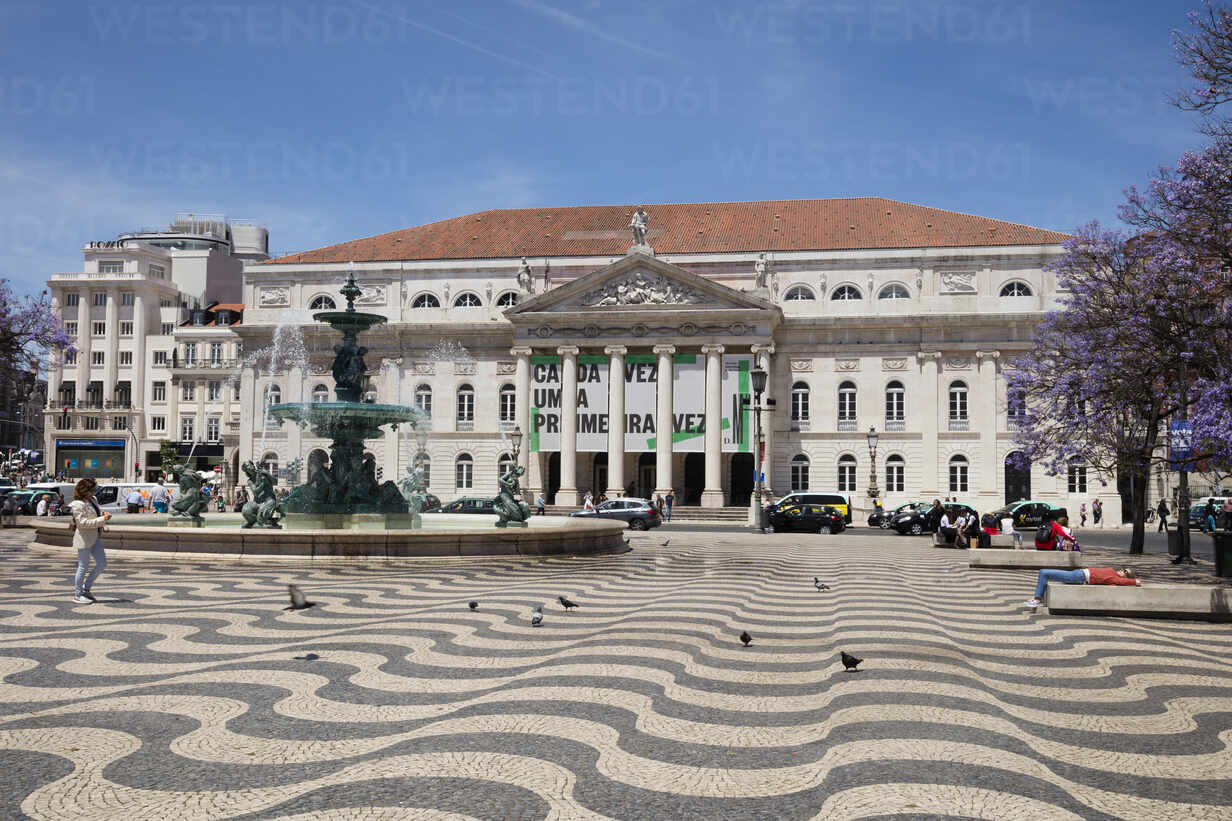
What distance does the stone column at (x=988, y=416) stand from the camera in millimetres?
49719

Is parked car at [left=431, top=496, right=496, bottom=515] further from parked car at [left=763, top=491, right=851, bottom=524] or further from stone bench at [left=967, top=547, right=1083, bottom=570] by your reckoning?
stone bench at [left=967, top=547, right=1083, bottom=570]

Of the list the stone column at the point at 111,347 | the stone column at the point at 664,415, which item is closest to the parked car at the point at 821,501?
the stone column at the point at 664,415

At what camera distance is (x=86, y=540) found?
1171 centimetres

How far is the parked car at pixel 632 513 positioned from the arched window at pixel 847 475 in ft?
56.0

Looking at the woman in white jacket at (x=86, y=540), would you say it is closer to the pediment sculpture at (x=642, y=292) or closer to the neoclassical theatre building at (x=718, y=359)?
the neoclassical theatre building at (x=718, y=359)

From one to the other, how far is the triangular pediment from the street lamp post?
7.89 m

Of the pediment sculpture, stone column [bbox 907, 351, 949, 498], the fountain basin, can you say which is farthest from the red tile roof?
the fountain basin

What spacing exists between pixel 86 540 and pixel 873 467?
40322 mm

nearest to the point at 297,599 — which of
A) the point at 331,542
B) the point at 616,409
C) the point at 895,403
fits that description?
the point at 331,542

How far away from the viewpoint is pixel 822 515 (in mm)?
37219

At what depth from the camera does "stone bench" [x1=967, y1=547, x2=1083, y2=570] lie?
18.8 m

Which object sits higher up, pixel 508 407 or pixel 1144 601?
pixel 508 407

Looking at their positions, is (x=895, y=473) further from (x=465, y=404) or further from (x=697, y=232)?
(x=465, y=404)

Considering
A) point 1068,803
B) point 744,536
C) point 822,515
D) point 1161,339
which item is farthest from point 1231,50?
point 822,515
